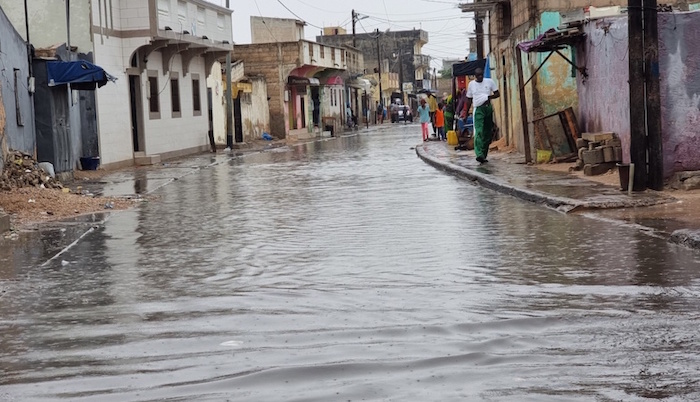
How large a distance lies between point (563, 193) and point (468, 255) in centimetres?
518

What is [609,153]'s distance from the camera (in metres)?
16.8

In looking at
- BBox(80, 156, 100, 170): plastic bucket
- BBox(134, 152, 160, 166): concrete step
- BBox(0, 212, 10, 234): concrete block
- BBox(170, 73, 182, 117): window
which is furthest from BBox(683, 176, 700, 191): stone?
BBox(170, 73, 182, 117): window

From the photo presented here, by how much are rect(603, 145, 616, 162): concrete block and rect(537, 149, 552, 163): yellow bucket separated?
Result: 3.52 metres

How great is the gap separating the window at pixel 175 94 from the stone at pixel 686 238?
2702 centimetres

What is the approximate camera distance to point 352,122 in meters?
77.0

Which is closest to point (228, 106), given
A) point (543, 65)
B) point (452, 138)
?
point (452, 138)

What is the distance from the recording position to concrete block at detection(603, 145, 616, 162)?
16781 mm

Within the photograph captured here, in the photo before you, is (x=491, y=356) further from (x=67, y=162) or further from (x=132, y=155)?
(x=132, y=155)

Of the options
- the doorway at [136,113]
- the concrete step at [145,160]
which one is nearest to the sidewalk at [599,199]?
the concrete step at [145,160]

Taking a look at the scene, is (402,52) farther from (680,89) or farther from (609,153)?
(680,89)

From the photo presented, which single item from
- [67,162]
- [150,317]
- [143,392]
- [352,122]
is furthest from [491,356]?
[352,122]

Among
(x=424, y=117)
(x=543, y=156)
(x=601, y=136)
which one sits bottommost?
(x=543, y=156)

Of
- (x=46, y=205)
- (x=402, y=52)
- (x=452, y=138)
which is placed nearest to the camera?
(x=46, y=205)

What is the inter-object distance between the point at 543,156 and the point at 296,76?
3947 centimetres
